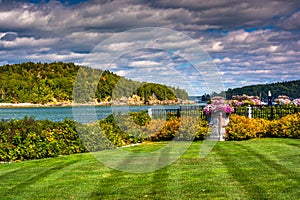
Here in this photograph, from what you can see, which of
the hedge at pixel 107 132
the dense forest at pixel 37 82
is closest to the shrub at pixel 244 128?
the hedge at pixel 107 132

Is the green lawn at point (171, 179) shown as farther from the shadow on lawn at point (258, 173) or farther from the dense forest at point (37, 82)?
the dense forest at point (37, 82)

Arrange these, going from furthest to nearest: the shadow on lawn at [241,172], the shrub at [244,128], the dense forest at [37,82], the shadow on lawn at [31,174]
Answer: the dense forest at [37,82]
the shrub at [244,128]
the shadow on lawn at [31,174]
the shadow on lawn at [241,172]

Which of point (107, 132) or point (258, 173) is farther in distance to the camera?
point (107, 132)

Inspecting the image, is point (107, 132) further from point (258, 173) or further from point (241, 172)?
point (258, 173)

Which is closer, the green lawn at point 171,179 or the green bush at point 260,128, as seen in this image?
the green lawn at point 171,179

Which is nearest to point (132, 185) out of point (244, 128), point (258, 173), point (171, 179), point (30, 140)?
point (171, 179)

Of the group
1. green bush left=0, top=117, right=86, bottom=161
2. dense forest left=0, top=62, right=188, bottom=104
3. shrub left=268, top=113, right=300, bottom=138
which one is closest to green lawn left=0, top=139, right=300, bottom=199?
green bush left=0, top=117, right=86, bottom=161

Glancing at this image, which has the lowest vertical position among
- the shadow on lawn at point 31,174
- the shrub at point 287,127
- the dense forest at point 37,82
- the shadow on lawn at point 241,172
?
the shadow on lawn at point 31,174

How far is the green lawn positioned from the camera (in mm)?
7926

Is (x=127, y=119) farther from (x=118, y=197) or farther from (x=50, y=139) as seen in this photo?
(x=118, y=197)

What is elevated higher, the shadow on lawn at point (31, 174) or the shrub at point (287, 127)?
the shrub at point (287, 127)

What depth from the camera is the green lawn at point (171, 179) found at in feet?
26.0

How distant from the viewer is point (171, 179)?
30.0 ft

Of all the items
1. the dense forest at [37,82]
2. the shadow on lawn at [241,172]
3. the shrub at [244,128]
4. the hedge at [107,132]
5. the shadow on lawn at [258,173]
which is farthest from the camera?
the dense forest at [37,82]
